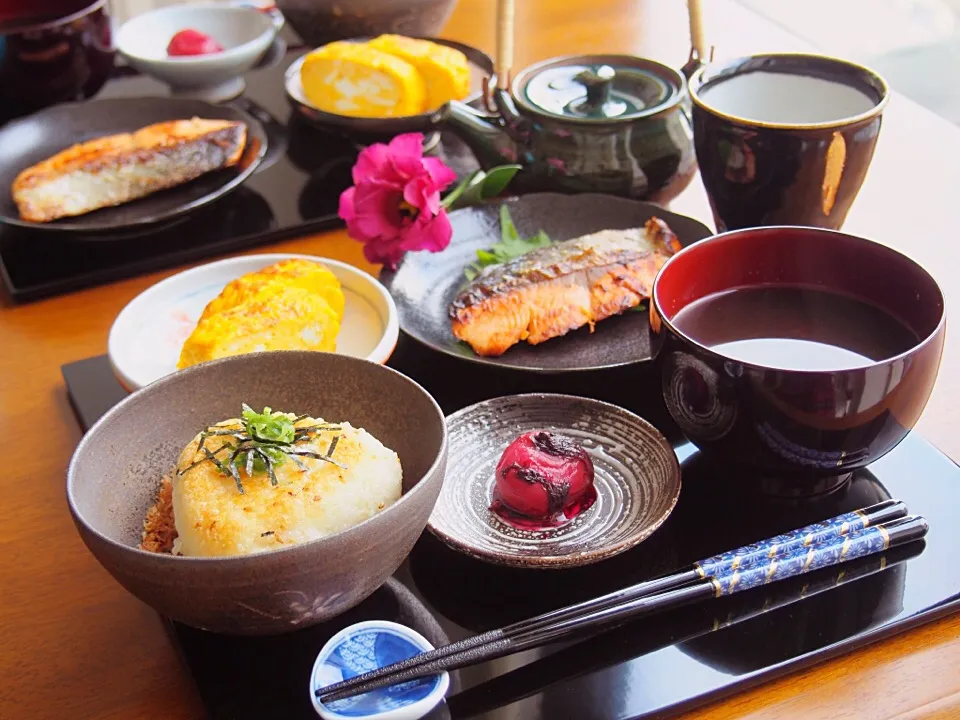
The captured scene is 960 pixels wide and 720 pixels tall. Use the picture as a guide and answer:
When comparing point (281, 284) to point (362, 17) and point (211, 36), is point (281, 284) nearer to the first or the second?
point (362, 17)

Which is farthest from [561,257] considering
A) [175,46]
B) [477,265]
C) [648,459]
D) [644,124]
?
[175,46]

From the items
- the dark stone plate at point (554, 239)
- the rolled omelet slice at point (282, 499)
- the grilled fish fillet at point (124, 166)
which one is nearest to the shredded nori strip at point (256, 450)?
the rolled omelet slice at point (282, 499)

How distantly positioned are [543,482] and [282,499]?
217 mm

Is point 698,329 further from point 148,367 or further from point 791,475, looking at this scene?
point 148,367

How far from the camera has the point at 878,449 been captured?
30.6 inches

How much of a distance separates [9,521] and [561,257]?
2.04ft

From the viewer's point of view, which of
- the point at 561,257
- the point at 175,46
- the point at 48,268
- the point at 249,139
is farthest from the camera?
the point at 175,46

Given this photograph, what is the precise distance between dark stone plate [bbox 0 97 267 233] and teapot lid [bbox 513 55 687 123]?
0.39 metres

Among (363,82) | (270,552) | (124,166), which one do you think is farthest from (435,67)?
(270,552)

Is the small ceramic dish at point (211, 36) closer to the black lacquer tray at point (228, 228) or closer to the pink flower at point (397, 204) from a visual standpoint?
the black lacquer tray at point (228, 228)

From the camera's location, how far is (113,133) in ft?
4.97

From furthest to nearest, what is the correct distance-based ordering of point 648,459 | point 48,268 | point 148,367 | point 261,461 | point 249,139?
point 249,139, point 48,268, point 148,367, point 648,459, point 261,461

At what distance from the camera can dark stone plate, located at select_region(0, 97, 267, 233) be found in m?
1.27

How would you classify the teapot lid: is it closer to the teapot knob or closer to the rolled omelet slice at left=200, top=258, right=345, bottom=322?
the teapot knob
